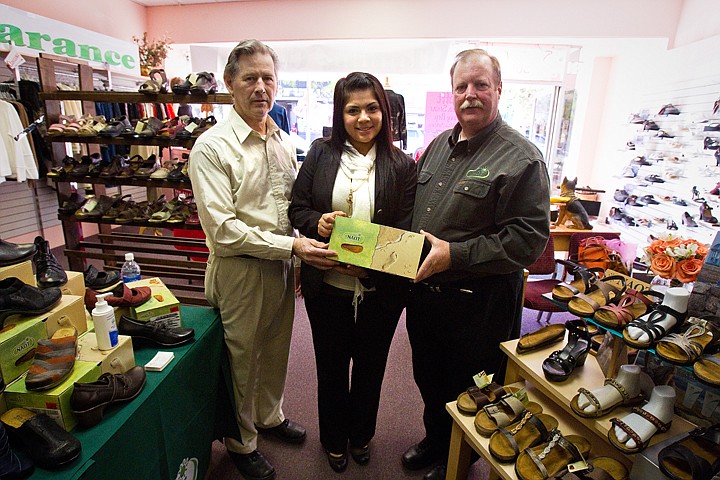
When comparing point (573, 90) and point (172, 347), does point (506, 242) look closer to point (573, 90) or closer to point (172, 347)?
point (172, 347)

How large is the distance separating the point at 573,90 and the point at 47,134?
539cm

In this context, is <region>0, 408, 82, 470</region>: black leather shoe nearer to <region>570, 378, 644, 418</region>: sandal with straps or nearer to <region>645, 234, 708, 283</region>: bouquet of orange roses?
<region>570, 378, 644, 418</region>: sandal with straps

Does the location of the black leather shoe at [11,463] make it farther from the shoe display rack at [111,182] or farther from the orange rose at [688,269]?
the orange rose at [688,269]

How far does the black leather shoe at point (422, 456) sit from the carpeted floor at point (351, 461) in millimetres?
36

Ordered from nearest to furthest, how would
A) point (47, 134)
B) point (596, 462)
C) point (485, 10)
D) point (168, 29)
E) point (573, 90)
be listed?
point (596, 462)
point (47, 134)
point (485, 10)
point (573, 90)
point (168, 29)

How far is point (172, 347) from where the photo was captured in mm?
1494

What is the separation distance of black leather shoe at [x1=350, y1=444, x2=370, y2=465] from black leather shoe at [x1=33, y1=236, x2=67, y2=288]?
1.51 metres

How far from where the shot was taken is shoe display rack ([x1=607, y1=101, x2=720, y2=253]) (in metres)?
3.21

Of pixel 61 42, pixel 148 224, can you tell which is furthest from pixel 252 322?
pixel 61 42

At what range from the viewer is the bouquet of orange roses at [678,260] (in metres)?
2.04

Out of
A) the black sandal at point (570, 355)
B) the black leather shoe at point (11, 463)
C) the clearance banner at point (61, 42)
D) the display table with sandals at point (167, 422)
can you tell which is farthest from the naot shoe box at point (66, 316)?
the clearance banner at point (61, 42)

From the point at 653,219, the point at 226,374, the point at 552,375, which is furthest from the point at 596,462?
the point at 653,219

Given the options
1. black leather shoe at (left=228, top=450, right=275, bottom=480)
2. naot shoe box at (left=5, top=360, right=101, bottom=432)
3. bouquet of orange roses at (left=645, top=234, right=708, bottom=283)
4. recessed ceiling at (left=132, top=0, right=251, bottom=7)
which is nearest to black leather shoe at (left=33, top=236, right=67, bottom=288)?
naot shoe box at (left=5, top=360, right=101, bottom=432)

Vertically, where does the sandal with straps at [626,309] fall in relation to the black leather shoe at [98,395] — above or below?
above
